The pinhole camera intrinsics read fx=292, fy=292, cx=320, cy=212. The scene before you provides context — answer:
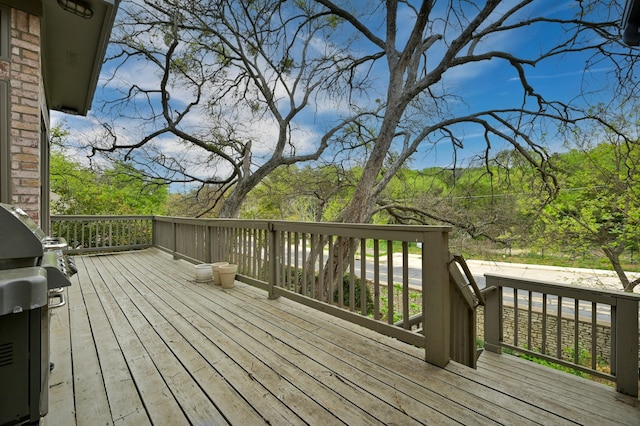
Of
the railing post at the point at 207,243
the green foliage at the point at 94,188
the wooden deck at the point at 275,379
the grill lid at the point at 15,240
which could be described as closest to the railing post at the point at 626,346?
the wooden deck at the point at 275,379

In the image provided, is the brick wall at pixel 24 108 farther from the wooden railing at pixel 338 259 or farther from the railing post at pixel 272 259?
the railing post at pixel 272 259

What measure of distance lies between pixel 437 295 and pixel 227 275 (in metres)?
2.95

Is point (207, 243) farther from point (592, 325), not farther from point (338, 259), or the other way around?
point (592, 325)

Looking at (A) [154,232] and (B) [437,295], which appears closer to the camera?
(B) [437,295]

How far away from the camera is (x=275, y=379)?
1.90 metres

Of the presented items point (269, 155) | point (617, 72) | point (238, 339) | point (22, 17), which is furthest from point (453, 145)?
point (22, 17)

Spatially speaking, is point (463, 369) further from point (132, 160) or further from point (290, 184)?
point (132, 160)

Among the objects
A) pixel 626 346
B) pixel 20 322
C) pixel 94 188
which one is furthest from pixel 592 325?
pixel 94 188

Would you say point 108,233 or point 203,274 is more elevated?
point 108,233

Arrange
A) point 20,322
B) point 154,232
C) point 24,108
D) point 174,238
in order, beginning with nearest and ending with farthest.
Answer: point 20,322, point 24,108, point 174,238, point 154,232

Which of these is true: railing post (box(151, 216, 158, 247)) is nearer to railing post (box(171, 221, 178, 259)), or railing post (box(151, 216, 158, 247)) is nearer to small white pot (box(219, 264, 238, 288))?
railing post (box(171, 221, 178, 259))

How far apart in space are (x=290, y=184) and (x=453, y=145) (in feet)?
18.8

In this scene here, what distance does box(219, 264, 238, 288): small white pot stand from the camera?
4086 millimetres

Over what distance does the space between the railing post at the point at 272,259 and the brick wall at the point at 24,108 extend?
91.1 inches
